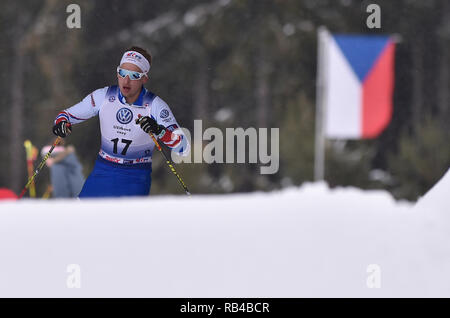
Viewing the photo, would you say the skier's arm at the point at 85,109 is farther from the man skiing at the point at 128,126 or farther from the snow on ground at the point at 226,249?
the snow on ground at the point at 226,249

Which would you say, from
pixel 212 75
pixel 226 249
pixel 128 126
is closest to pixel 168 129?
pixel 128 126

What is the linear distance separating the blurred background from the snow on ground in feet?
29.7

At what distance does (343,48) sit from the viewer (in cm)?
754

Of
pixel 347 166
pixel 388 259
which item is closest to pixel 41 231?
pixel 388 259

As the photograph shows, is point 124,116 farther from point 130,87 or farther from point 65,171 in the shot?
point 65,171

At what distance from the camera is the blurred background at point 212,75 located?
13336mm

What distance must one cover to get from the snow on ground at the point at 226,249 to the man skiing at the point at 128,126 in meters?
0.28

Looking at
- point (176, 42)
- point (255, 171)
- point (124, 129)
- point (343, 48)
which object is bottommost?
point (255, 171)

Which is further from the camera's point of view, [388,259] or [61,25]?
[61,25]

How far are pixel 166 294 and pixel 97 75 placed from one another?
484 inches

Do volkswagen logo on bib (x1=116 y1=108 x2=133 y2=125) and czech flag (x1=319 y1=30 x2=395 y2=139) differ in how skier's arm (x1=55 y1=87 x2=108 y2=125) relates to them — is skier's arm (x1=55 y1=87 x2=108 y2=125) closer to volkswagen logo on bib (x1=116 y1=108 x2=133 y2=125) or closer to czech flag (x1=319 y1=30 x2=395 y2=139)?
volkswagen logo on bib (x1=116 y1=108 x2=133 y2=125)

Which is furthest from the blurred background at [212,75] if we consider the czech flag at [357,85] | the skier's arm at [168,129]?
the skier's arm at [168,129]
